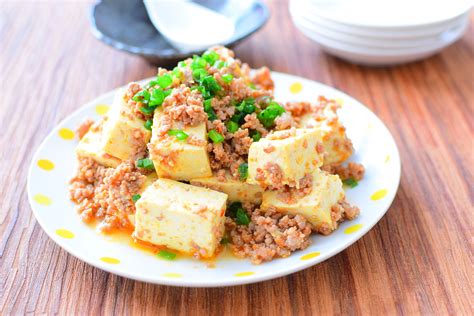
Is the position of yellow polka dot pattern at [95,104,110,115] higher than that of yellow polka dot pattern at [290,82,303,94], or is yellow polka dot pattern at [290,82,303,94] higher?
yellow polka dot pattern at [95,104,110,115]

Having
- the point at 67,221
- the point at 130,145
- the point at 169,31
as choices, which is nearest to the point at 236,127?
the point at 130,145

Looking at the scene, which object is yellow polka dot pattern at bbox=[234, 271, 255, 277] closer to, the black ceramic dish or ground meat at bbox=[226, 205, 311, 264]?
ground meat at bbox=[226, 205, 311, 264]

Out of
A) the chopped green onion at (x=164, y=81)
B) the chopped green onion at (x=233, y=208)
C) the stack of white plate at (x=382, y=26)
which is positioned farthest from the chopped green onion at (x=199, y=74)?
the stack of white plate at (x=382, y=26)

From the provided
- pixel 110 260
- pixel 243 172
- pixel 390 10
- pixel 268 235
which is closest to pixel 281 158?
pixel 243 172

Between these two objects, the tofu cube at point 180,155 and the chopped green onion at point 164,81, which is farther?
the chopped green onion at point 164,81

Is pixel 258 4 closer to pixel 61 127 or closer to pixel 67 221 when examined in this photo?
pixel 61 127

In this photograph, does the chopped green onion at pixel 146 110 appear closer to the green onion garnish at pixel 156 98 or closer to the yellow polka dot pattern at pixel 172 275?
the green onion garnish at pixel 156 98

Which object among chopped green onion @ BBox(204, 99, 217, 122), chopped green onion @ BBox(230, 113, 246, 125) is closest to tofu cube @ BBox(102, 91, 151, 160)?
chopped green onion @ BBox(204, 99, 217, 122)
